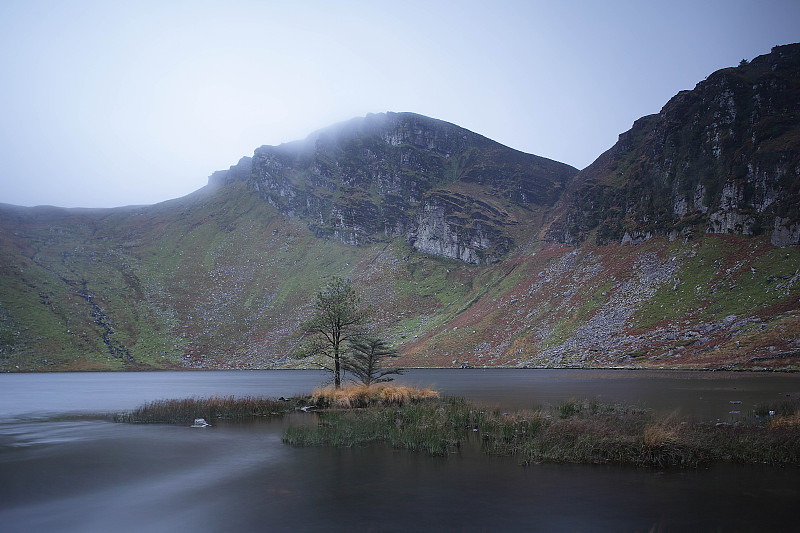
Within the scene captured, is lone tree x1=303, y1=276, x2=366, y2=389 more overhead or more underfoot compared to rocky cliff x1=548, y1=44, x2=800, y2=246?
more underfoot

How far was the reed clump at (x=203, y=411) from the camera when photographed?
30.7 m

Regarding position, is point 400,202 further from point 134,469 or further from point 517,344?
point 134,469

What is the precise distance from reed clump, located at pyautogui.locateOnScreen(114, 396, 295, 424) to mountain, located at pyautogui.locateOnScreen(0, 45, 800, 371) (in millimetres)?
18849

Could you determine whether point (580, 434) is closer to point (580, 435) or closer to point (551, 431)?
point (580, 435)

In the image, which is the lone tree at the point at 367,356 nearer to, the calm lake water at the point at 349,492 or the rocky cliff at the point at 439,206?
the calm lake water at the point at 349,492

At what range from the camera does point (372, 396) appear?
105 ft

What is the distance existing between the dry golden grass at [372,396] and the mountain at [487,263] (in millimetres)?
16807

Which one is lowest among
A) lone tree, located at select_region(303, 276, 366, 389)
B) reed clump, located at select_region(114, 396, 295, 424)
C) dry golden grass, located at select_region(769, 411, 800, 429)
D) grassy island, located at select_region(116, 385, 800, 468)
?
reed clump, located at select_region(114, 396, 295, 424)

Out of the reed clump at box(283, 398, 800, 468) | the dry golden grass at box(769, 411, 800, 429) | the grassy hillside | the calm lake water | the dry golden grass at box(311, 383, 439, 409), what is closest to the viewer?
the calm lake water

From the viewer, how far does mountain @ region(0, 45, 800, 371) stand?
6975 cm

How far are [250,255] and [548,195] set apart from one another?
12068cm

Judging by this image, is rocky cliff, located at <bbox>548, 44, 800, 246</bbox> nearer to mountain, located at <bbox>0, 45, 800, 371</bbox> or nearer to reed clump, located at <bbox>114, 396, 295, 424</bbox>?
mountain, located at <bbox>0, 45, 800, 371</bbox>

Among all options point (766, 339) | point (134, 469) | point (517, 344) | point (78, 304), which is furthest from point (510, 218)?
point (134, 469)

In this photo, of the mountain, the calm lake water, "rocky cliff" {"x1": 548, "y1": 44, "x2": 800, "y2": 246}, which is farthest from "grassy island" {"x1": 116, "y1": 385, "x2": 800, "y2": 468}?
"rocky cliff" {"x1": 548, "y1": 44, "x2": 800, "y2": 246}
